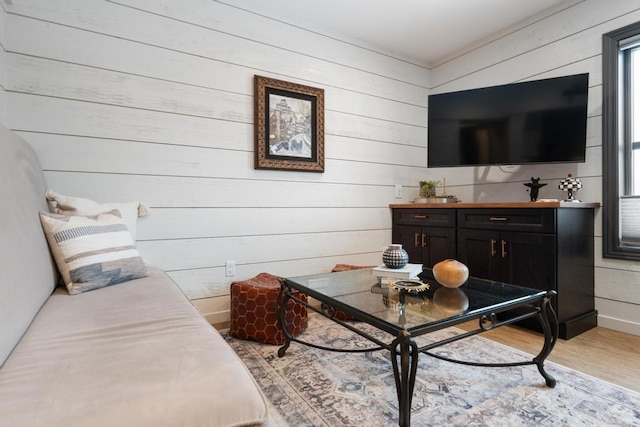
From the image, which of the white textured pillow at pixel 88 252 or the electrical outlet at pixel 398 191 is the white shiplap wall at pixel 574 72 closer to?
the electrical outlet at pixel 398 191

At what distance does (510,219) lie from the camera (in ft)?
7.41

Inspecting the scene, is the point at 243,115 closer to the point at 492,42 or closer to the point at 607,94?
the point at 492,42

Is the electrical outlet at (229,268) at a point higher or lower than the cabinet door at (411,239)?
lower

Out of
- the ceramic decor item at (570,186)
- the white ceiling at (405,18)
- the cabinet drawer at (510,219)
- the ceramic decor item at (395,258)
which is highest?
the white ceiling at (405,18)

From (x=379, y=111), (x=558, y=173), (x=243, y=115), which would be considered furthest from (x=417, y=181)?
(x=243, y=115)

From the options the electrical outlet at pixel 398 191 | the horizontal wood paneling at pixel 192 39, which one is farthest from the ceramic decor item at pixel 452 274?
the horizontal wood paneling at pixel 192 39

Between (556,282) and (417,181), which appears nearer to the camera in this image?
(556,282)

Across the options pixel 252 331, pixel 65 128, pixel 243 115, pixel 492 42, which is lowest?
pixel 252 331

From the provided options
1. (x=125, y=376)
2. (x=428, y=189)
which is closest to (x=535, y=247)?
(x=428, y=189)

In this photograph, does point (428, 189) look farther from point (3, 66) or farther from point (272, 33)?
point (3, 66)

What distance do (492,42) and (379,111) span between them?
1140 millimetres

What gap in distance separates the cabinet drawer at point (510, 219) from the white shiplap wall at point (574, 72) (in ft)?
1.74

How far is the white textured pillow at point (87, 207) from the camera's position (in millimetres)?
1648

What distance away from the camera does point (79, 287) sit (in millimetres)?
1366
